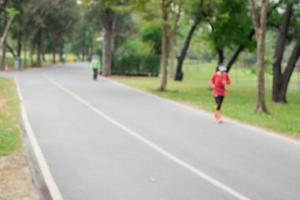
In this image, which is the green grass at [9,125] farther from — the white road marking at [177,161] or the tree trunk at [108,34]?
the tree trunk at [108,34]

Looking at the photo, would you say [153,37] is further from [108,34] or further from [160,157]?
[160,157]

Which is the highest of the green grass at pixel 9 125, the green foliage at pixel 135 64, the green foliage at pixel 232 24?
the green foliage at pixel 232 24

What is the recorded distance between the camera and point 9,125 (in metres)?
14.7

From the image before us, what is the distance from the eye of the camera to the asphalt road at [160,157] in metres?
8.31

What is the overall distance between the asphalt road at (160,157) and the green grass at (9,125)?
538 mm

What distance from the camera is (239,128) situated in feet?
52.1

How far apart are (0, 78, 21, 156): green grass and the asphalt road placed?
1.76ft

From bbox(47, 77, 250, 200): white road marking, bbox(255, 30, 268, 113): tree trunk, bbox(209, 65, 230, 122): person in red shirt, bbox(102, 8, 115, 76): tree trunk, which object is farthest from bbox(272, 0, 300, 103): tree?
bbox(102, 8, 115, 76): tree trunk

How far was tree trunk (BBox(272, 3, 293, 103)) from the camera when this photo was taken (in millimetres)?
26281

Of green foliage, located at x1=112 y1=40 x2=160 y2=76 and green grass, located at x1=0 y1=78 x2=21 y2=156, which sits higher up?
green grass, located at x1=0 y1=78 x2=21 y2=156

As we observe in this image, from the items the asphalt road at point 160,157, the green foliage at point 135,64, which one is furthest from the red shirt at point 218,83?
the green foliage at point 135,64

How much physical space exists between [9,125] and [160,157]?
5475 millimetres

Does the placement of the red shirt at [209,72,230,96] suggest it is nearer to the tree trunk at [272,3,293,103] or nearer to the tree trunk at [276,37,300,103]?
the tree trunk at [272,3,293,103]

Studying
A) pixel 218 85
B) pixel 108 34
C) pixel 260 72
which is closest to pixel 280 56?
pixel 260 72
